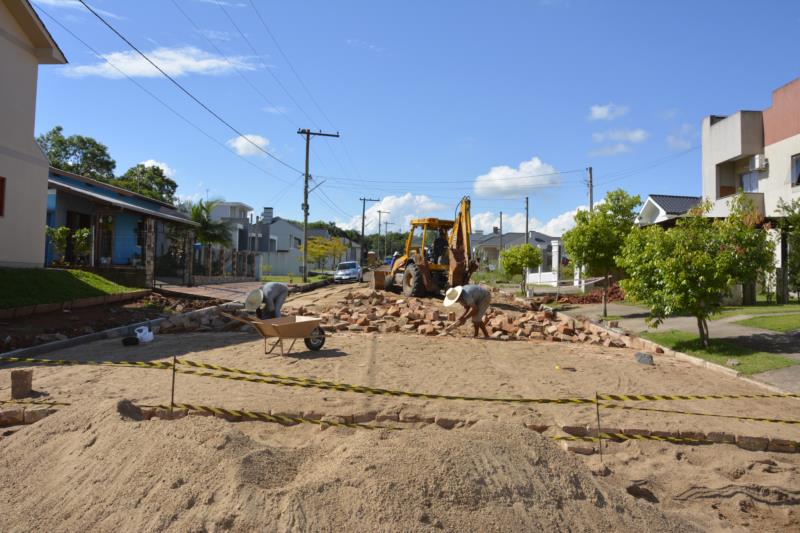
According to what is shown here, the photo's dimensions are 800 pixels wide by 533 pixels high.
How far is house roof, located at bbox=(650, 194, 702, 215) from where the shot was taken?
3318 cm

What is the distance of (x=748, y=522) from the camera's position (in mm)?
4801

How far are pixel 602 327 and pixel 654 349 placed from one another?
11.0ft

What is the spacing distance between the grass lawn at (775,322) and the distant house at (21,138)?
64.4 feet

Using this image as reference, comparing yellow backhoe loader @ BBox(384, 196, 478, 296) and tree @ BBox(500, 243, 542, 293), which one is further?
tree @ BBox(500, 243, 542, 293)

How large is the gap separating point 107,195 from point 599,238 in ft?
72.0

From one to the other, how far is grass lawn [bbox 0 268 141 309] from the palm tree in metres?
18.7

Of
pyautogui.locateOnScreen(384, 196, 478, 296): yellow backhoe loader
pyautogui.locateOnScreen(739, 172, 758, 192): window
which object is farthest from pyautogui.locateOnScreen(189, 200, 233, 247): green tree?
pyautogui.locateOnScreen(739, 172, 758, 192): window

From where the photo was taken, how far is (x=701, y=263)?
11.7 metres

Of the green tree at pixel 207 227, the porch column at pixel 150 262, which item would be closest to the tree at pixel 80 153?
the green tree at pixel 207 227

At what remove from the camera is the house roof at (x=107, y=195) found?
71.4 ft

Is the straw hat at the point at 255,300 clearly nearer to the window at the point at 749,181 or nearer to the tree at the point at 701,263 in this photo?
the tree at the point at 701,263

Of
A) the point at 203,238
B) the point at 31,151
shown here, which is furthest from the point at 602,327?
the point at 203,238

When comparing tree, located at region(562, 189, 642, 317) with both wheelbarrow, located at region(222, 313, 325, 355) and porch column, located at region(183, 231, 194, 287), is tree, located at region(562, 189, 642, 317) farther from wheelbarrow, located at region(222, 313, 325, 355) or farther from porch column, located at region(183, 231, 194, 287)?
porch column, located at region(183, 231, 194, 287)

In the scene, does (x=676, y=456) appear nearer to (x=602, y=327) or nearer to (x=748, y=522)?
(x=748, y=522)
